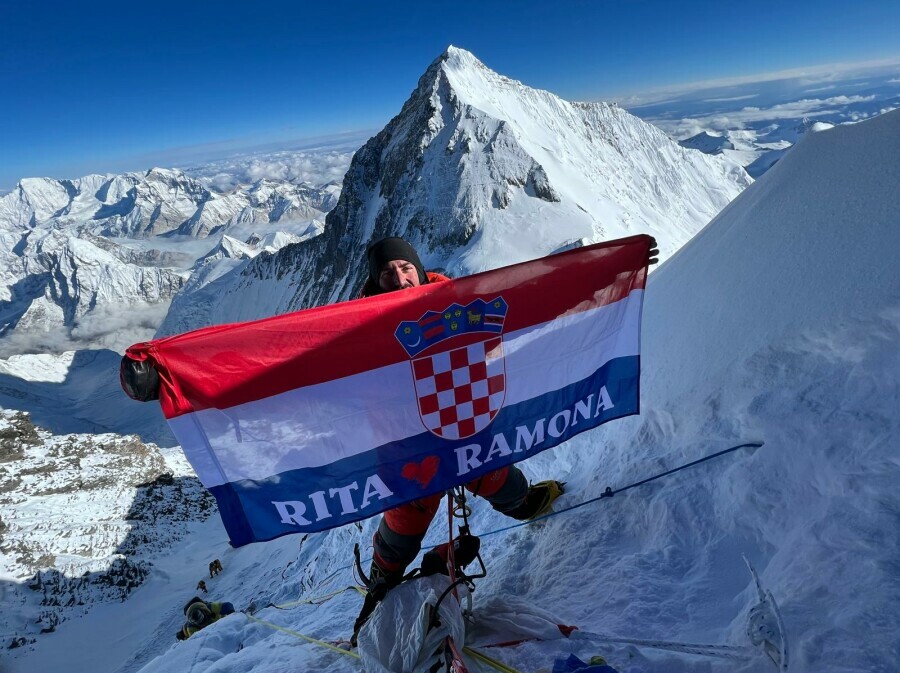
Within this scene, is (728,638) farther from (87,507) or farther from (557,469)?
(87,507)

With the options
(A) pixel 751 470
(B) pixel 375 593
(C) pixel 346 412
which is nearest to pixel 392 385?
(C) pixel 346 412

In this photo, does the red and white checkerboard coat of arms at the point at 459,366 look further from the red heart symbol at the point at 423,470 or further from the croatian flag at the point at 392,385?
the red heart symbol at the point at 423,470

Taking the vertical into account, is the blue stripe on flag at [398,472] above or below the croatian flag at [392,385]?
below

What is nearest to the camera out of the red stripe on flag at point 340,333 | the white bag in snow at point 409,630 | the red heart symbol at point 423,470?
the red stripe on flag at point 340,333

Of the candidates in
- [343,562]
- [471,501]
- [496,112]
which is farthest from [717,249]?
[496,112]

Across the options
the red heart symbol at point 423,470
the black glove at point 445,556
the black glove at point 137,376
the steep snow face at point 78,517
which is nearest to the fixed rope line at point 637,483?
the black glove at point 445,556

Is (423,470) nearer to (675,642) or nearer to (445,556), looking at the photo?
(445,556)
